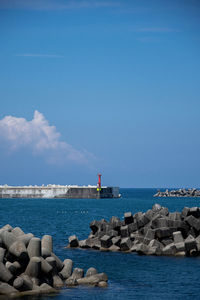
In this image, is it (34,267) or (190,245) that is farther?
(190,245)

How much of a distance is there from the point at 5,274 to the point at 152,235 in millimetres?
12209

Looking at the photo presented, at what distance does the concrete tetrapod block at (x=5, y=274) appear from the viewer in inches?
716

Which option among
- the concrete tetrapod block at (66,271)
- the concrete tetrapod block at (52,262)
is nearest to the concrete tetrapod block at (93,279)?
the concrete tetrapod block at (66,271)

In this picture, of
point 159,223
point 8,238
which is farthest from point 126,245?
point 8,238

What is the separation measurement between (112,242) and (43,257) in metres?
11.1

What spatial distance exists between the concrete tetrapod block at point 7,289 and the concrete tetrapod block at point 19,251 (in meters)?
1.11

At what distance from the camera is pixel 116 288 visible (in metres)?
20.4

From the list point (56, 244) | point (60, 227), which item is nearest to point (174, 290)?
point (56, 244)

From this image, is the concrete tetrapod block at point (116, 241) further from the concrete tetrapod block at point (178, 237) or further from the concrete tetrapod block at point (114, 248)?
the concrete tetrapod block at point (178, 237)

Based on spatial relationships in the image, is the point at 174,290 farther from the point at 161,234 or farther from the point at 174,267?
the point at 161,234

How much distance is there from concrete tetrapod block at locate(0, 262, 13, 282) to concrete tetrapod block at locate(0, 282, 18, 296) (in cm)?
15

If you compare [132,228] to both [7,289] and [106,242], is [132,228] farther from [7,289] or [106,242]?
[7,289]

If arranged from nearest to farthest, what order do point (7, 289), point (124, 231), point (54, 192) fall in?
point (7, 289)
point (124, 231)
point (54, 192)

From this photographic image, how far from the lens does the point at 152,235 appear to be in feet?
95.8
